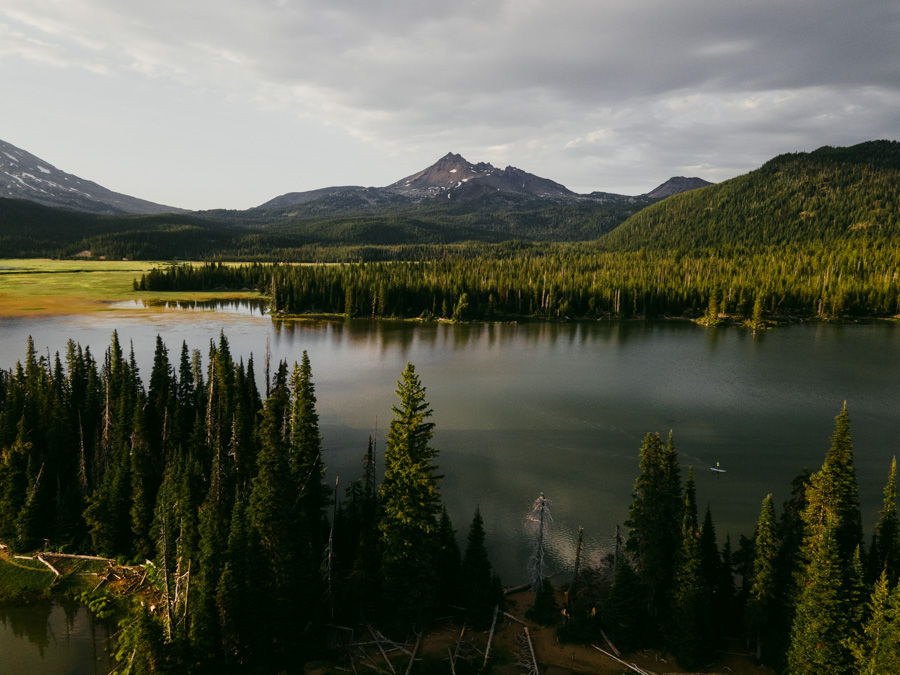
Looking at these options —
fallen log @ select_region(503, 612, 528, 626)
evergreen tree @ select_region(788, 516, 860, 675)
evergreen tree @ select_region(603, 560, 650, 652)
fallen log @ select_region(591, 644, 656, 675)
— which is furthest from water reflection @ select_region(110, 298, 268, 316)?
evergreen tree @ select_region(788, 516, 860, 675)

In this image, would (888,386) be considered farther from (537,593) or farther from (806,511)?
(537,593)

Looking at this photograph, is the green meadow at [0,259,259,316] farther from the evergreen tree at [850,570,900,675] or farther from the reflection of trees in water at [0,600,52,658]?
the evergreen tree at [850,570,900,675]

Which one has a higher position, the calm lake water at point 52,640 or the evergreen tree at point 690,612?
the evergreen tree at point 690,612

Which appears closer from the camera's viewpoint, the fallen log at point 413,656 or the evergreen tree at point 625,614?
the fallen log at point 413,656

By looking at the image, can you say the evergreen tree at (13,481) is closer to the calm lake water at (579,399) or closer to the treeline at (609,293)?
the calm lake water at (579,399)

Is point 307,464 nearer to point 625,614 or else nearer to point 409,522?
point 409,522

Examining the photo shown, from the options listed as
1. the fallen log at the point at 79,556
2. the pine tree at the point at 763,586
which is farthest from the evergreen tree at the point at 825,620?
the fallen log at the point at 79,556

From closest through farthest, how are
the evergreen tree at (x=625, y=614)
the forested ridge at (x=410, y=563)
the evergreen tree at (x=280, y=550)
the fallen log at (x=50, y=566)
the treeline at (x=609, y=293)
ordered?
1. the forested ridge at (x=410, y=563)
2. the evergreen tree at (x=280, y=550)
3. the evergreen tree at (x=625, y=614)
4. the fallen log at (x=50, y=566)
5. the treeline at (x=609, y=293)
